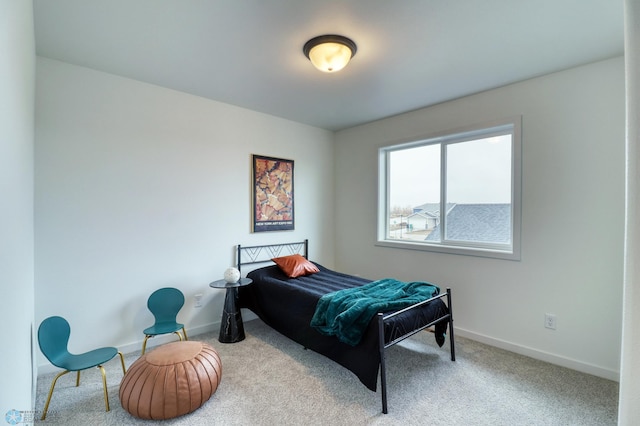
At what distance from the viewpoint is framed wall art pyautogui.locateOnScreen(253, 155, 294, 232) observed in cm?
374

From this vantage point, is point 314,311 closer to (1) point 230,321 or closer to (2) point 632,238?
(1) point 230,321

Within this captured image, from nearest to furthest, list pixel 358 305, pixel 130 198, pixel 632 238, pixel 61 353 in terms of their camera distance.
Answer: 1. pixel 632 238
2. pixel 61 353
3. pixel 358 305
4. pixel 130 198

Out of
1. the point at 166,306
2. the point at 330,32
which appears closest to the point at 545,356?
the point at 330,32

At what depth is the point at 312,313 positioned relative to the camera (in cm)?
260

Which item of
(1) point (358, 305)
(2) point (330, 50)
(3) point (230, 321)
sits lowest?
(3) point (230, 321)

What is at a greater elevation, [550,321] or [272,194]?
[272,194]

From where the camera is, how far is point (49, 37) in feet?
6.98

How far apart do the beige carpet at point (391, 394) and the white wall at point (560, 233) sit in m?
0.28

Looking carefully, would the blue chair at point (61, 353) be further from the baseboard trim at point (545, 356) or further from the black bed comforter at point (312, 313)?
the baseboard trim at point (545, 356)

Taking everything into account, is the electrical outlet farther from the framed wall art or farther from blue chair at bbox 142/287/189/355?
blue chair at bbox 142/287/189/355

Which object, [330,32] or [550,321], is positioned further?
[550,321]

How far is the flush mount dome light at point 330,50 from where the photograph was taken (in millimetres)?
2092

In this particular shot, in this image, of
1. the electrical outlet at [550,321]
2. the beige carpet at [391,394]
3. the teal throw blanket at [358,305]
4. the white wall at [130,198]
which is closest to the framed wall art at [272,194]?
the white wall at [130,198]

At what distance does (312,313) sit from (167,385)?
1.18 meters
